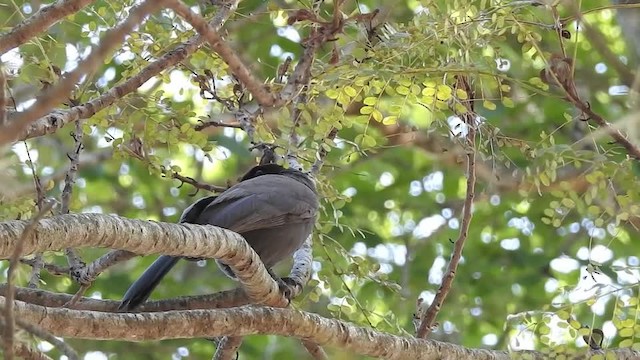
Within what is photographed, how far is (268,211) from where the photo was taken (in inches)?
149

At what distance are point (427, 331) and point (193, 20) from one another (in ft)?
5.11

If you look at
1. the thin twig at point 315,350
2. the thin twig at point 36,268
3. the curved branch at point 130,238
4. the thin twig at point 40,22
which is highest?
the thin twig at point 40,22

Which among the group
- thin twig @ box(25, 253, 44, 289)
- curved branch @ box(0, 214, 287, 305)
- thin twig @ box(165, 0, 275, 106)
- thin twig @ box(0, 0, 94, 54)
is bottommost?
thin twig @ box(25, 253, 44, 289)

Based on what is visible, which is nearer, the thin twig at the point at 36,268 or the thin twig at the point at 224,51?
the thin twig at the point at 224,51

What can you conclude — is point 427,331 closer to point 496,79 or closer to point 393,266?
point 496,79

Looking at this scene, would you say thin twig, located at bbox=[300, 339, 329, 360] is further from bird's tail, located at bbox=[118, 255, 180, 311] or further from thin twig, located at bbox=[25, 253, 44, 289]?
thin twig, located at bbox=[25, 253, 44, 289]

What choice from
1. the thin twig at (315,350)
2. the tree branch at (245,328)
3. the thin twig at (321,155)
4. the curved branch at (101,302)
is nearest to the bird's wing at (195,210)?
the thin twig at (321,155)

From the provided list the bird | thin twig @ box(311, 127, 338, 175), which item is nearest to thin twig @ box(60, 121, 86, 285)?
the bird

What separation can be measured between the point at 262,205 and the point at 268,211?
0.11ft

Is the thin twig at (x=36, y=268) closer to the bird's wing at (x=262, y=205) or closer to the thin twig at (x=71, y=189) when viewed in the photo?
the thin twig at (x=71, y=189)

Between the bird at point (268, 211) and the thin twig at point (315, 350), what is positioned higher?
the bird at point (268, 211)

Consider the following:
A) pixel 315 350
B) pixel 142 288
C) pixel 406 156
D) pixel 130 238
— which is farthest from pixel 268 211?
pixel 406 156

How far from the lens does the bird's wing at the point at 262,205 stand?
363cm

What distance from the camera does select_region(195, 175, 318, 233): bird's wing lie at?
3629mm
